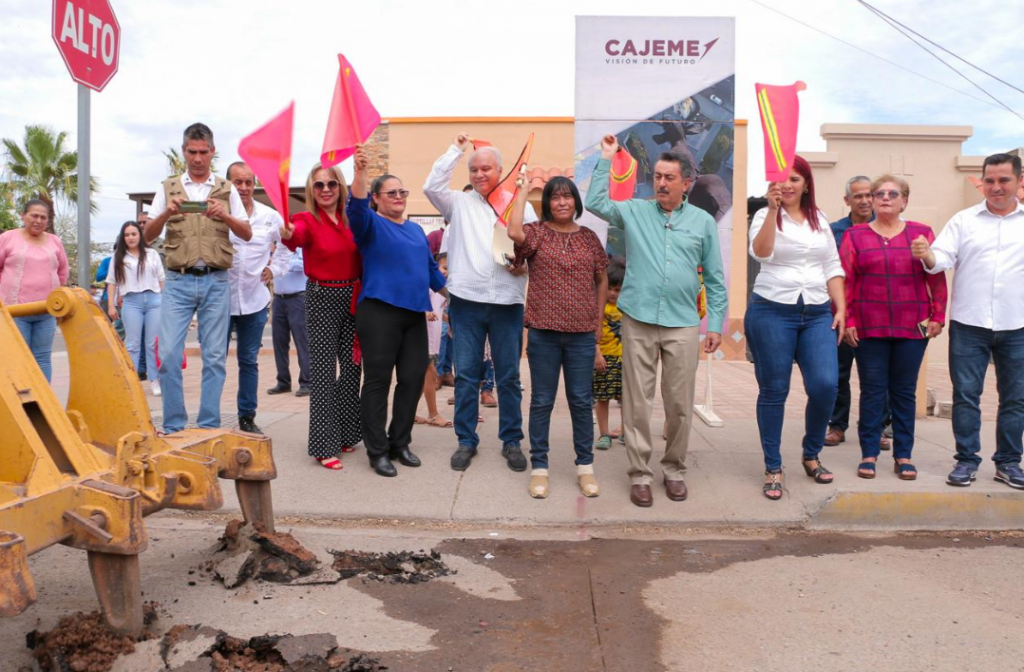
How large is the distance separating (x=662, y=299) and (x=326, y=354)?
7.09 ft

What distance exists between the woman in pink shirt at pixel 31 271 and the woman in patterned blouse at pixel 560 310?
13.2 feet

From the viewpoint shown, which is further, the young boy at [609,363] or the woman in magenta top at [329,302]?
the young boy at [609,363]

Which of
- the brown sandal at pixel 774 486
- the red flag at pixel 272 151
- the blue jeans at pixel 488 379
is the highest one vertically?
the red flag at pixel 272 151

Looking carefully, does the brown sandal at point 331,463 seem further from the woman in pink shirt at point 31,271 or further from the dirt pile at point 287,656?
the woman in pink shirt at point 31,271

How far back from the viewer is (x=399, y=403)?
5.27 meters

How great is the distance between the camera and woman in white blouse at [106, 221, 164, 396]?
8.20m

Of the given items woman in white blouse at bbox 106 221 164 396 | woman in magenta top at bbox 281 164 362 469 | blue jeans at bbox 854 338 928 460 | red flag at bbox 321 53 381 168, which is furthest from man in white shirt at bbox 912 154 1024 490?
woman in white blouse at bbox 106 221 164 396

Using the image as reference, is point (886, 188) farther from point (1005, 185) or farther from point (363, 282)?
point (363, 282)

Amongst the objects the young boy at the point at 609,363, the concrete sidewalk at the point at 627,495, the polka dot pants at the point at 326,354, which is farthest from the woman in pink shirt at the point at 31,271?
the young boy at the point at 609,363

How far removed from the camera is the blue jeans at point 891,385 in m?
5.11

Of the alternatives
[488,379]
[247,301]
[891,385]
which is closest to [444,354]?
[488,379]

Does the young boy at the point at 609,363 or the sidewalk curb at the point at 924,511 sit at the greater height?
the young boy at the point at 609,363

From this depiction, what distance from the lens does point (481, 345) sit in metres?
5.30

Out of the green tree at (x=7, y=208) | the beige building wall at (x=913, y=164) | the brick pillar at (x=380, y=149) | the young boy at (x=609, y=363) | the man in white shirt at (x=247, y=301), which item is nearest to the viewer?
the man in white shirt at (x=247, y=301)
